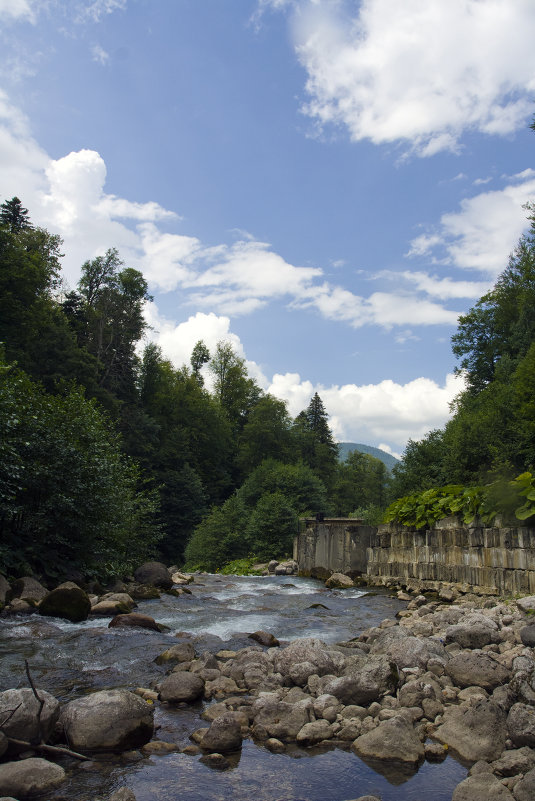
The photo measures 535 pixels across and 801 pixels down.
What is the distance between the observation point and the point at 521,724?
15.2ft

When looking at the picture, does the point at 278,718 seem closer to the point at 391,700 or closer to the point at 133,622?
the point at 391,700

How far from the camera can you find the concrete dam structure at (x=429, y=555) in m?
13.2

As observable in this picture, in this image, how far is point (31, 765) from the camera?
402 centimetres

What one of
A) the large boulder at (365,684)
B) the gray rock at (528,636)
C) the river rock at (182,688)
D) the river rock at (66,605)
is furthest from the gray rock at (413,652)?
the river rock at (66,605)

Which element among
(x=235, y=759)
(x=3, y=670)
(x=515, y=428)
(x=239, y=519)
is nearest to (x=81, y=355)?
(x=239, y=519)

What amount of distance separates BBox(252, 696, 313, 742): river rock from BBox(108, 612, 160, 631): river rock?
178 inches

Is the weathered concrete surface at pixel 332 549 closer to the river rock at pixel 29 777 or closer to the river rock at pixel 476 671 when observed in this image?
the river rock at pixel 476 671

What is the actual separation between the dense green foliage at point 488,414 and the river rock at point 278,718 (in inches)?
628

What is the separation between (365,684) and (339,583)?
15628 millimetres

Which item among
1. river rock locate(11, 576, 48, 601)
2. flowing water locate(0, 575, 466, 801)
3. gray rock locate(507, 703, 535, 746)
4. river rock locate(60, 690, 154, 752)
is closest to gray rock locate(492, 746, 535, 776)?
gray rock locate(507, 703, 535, 746)

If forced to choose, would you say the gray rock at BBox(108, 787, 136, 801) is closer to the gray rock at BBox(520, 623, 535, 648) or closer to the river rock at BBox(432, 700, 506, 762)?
the river rock at BBox(432, 700, 506, 762)

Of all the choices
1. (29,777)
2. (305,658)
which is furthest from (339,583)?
(29,777)

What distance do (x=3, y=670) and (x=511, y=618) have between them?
730 cm

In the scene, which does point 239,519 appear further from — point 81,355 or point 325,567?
point 81,355
